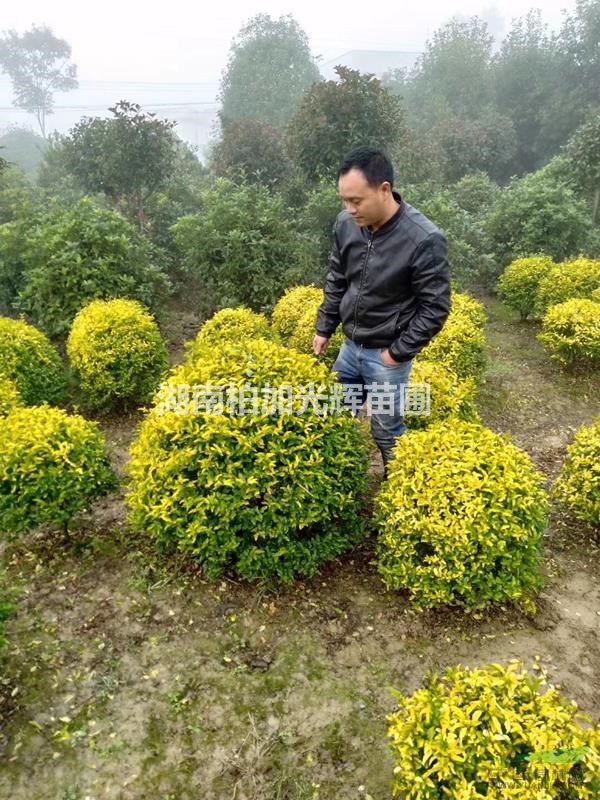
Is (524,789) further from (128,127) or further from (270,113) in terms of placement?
(270,113)

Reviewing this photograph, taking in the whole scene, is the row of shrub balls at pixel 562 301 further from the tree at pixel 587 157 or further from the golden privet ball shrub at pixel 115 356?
the golden privet ball shrub at pixel 115 356

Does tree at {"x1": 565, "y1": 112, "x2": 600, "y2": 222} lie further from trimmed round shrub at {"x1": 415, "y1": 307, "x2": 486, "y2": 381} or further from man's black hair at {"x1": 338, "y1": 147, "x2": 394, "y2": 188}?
man's black hair at {"x1": 338, "y1": 147, "x2": 394, "y2": 188}

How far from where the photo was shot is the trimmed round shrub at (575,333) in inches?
276

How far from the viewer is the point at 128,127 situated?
36.7 ft

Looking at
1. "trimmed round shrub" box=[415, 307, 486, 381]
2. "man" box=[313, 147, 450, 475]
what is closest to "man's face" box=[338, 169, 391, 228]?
"man" box=[313, 147, 450, 475]

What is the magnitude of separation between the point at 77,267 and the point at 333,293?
435cm

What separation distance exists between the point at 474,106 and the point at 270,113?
8817 mm

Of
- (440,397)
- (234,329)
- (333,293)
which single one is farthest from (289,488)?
(234,329)

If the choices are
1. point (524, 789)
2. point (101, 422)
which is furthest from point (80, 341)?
point (524, 789)

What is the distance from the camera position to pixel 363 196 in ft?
10.6

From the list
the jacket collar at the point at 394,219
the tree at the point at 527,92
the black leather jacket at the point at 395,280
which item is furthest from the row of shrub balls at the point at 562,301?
the tree at the point at 527,92

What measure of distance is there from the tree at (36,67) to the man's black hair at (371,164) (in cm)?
→ 6059

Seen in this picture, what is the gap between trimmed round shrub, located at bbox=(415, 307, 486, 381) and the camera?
6.18 meters

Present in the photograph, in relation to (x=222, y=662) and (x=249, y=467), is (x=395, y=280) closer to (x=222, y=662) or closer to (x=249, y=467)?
(x=249, y=467)
